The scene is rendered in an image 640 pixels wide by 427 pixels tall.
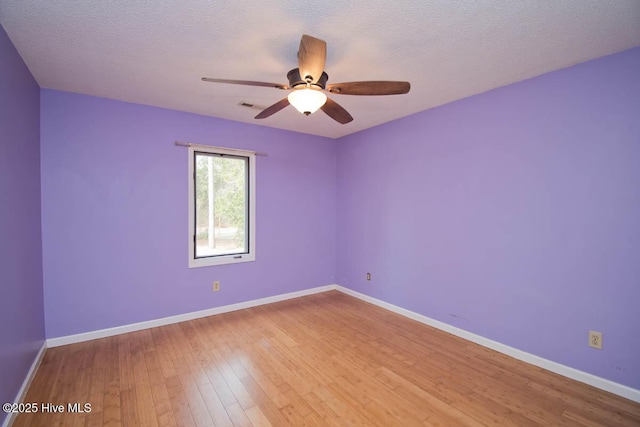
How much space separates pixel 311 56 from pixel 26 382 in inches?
119

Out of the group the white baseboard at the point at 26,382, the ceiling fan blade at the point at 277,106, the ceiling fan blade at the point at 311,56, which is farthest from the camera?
the ceiling fan blade at the point at 277,106

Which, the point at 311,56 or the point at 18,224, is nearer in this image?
the point at 311,56

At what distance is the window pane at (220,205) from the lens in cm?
352

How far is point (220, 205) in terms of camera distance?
→ 367 cm

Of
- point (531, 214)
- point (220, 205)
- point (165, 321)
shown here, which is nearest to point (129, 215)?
point (220, 205)

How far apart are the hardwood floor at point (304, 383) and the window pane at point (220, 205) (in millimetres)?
1048

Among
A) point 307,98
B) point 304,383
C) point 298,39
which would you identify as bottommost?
point 304,383

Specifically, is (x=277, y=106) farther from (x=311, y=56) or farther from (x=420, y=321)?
(x=420, y=321)

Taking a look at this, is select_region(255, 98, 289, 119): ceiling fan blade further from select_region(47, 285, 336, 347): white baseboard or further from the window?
select_region(47, 285, 336, 347): white baseboard

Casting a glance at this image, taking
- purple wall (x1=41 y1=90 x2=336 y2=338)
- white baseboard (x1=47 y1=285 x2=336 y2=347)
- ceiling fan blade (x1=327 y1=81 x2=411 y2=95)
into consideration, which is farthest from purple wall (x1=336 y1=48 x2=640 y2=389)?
purple wall (x1=41 y1=90 x2=336 y2=338)

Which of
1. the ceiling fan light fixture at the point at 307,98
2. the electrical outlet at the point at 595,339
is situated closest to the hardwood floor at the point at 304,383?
the electrical outlet at the point at 595,339

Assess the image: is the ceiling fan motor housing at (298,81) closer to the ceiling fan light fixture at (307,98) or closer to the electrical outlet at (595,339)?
the ceiling fan light fixture at (307,98)

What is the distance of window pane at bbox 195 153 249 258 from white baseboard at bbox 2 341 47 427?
1.53 meters

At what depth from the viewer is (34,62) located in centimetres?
218
